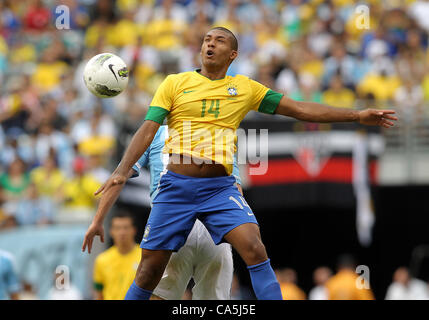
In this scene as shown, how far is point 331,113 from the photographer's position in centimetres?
654

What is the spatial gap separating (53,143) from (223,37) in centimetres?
893

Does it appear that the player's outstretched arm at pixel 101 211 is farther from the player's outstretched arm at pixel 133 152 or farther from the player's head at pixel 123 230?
the player's head at pixel 123 230

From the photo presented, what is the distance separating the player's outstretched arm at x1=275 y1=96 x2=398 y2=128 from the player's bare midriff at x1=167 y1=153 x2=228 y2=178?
0.79 meters

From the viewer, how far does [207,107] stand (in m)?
6.27

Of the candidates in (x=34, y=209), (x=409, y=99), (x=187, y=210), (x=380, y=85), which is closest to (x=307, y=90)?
(x=380, y=85)

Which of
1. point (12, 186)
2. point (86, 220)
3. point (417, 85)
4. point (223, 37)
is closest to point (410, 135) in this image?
point (417, 85)

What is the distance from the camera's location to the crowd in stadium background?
13.9 m

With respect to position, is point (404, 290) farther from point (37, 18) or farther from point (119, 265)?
point (37, 18)

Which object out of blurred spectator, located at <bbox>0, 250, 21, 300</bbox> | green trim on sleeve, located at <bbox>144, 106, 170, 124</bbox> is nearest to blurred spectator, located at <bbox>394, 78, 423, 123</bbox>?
blurred spectator, located at <bbox>0, 250, 21, 300</bbox>

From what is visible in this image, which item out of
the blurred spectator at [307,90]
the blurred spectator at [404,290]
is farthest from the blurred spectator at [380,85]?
the blurred spectator at [404,290]

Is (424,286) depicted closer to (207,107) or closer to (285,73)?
(285,73)

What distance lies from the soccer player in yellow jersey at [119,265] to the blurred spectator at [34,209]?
513 cm

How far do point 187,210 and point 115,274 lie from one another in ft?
8.57

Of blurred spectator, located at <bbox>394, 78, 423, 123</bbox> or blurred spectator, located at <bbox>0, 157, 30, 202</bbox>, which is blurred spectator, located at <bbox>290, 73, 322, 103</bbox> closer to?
blurred spectator, located at <bbox>394, 78, 423, 123</bbox>
